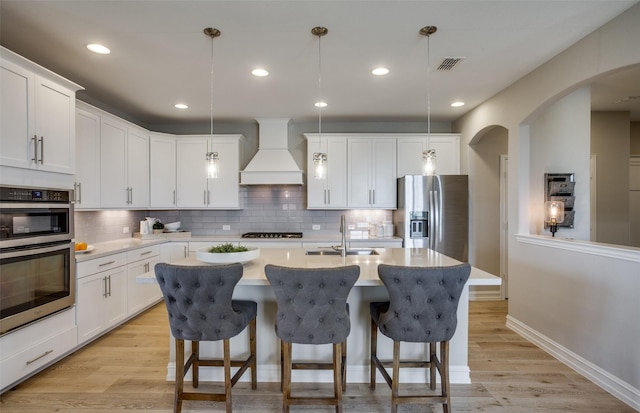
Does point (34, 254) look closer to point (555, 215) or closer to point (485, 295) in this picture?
point (555, 215)

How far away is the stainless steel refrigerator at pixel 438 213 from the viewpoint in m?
4.14

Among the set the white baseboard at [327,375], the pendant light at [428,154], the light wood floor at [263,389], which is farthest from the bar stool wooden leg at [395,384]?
the pendant light at [428,154]

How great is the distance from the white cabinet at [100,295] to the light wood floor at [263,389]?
237 mm

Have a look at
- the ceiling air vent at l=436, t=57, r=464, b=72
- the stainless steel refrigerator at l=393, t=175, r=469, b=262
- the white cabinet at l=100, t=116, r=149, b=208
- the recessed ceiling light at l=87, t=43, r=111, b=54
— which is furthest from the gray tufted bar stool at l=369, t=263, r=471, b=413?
the white cabinet at l=100, t=116, r=149, b=208

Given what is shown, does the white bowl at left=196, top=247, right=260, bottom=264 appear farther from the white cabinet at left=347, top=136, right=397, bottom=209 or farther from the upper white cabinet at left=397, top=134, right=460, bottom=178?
the upper white cabinet at left=397, top=134, right=460, bottom=178

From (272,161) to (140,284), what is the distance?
2411 mm

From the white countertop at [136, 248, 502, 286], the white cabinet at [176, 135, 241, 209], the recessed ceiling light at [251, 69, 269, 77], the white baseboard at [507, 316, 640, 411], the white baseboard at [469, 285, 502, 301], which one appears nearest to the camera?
the white countertop at [136, 248, 502, 286]

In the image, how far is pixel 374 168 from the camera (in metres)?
4.58

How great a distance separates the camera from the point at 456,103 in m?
3.96

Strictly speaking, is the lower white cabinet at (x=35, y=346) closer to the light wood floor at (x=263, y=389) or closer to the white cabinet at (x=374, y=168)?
the light wood floor at (x=263, y=389)

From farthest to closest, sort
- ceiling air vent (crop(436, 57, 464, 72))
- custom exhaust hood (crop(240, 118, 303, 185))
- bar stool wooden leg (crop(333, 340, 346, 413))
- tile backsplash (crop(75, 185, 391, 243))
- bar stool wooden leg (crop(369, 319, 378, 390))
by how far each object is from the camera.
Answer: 1. tile backsplash (crop(75, 185, 391, 243))
2. custom exhaust hood (crop(240, 118, 303, 185))
3. ceiling air vent (crop(436, 57, 464, 72))
4. bar stool wooden leg (crop(369, 319, 378, 390))
5. bar stool wooden leg (crop(333, 340, 346, 413))

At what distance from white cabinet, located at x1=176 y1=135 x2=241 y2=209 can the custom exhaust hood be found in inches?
9.5

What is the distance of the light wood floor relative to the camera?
209 centimetres

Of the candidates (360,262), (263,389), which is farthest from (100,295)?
(360,262)
